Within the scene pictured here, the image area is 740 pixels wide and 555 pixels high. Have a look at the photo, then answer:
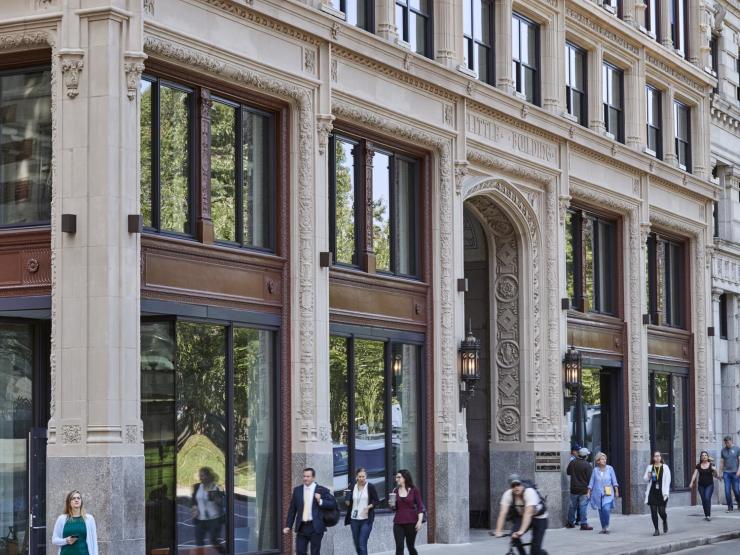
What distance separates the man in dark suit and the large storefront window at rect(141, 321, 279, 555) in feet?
5.74

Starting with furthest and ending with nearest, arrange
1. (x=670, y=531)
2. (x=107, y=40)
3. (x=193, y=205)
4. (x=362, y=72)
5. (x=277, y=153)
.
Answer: (x=670, y=531), (x=362, y=72), (x=277, y=153), (x=193, y=205), (x=107, y=40)

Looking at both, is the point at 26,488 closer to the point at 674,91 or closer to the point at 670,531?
the point at 670,531

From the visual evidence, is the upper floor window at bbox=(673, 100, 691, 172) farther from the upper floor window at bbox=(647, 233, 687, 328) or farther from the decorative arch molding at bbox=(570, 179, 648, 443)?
the decorative arch molding at bbox=(570, 179, 648, 443)

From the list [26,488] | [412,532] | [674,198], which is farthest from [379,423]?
[674,198]

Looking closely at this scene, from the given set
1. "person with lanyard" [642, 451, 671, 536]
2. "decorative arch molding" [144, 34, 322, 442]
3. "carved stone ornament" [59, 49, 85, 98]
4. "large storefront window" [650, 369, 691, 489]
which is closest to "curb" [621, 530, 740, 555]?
"person with lanyard" [642, 451, 671, 536]

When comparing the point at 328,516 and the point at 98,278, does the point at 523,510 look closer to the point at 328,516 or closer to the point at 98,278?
the point at 328,516

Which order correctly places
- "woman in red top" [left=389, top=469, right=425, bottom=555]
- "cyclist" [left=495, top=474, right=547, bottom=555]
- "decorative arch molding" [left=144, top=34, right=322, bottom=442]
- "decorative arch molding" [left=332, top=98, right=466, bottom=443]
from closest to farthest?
"cyclist" [left=495, top=474, right=547, bottom=555], "woman in red top" [left=389, top=469, right=425, bottom=555], "decorative arch molding" [left=144, top=34, right=322, bottom=442], "decorative arch molding" [left=332, top=98, right=466, bottom=443]

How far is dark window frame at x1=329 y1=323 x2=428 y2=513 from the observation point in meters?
28.2

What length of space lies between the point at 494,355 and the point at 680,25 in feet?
50.7

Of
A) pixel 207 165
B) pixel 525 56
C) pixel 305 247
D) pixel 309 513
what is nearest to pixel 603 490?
pixel 525 56

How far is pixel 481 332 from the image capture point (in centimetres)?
3631

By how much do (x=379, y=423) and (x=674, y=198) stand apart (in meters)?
18.1

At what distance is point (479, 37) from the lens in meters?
33.9

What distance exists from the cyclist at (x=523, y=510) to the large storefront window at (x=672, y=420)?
21011 millimetres
